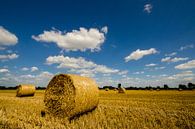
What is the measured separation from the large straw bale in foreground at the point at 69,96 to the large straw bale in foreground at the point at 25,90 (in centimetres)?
1342

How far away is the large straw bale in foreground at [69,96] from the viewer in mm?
9156

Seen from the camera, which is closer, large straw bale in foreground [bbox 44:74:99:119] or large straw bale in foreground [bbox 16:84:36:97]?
large straw bale in foreground [bbox 44:74:99:119]

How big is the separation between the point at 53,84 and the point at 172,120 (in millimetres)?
5717

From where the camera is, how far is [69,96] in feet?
30.8

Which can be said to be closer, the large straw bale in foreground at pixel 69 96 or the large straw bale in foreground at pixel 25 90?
the large straw bale in foreground at pixel 69 96

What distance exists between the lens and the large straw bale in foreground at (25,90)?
22.5 meters

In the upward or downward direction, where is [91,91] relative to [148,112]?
upward

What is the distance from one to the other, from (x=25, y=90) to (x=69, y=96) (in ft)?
50.4

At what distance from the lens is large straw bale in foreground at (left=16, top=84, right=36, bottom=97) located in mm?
22531

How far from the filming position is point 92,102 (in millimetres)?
10328

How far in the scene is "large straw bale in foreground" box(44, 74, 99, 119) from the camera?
9.16m

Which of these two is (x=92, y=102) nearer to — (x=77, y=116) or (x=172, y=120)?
(x=77, y=116)

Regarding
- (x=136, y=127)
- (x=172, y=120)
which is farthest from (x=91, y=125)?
(x=172, y=120)

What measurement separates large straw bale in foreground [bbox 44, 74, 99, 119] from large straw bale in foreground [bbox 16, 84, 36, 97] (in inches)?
528
